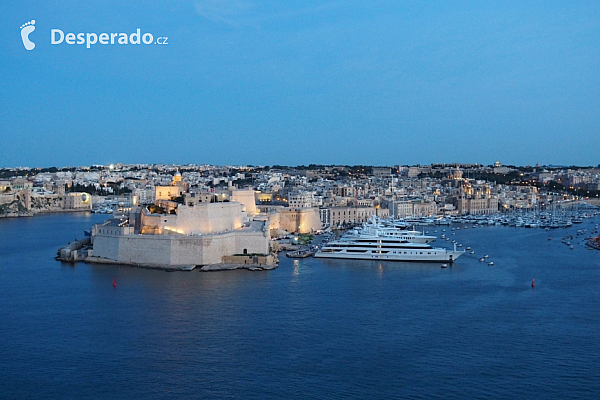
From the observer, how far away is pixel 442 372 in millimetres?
5914

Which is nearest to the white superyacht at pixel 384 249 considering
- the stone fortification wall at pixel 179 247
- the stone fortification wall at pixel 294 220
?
the stone fortification wall at pixel 179 247

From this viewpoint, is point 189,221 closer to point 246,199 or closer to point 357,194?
point 246,199

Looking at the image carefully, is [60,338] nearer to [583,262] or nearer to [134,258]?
[134,258]

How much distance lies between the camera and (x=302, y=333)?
23.2 feet

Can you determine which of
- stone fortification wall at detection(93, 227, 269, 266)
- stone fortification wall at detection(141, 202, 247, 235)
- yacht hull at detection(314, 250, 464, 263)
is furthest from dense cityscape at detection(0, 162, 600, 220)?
yacht hull at detection(314, 250, 464, 263)

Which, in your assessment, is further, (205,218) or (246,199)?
(246,199)

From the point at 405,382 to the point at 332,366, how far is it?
0.70 meters

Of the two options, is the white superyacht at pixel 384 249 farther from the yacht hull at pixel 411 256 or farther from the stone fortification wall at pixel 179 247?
the stone fortification wall at pixel 179 247

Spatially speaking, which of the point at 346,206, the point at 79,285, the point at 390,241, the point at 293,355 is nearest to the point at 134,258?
the point at 79,285

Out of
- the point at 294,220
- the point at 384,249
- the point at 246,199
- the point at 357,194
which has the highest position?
the point at 357,194

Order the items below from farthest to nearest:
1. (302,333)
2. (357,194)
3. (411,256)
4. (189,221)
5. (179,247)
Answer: (357,194) → (411,256) → (189,221) → (179,247) → (302,333)

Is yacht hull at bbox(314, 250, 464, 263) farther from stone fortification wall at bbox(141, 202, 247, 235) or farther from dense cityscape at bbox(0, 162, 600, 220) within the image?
dense cityscape at bbox(0, 162, 600, 220)

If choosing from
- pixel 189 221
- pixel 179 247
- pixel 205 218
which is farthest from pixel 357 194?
pixel 179 247

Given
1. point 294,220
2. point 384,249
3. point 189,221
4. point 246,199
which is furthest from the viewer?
point 294,220
